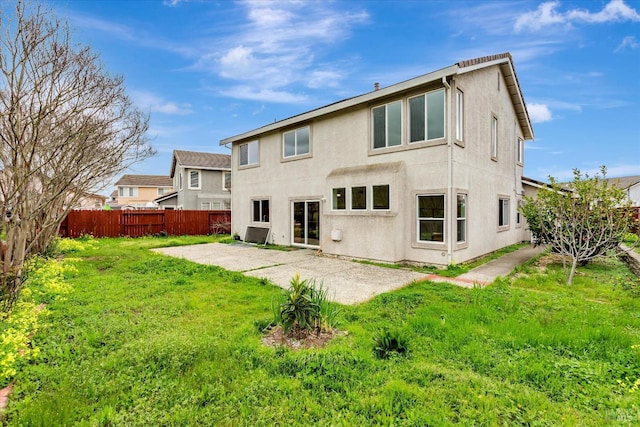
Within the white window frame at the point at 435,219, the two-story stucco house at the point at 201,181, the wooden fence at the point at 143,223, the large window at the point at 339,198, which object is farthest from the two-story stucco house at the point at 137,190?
the white window frame at the point at 435,219

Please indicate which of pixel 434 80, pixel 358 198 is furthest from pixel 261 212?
pixel 434 80

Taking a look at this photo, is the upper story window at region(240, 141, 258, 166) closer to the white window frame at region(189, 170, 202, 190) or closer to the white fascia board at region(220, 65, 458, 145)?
the white fascia board at region(220, 65, 458, 145)

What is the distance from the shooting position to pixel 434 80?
929 cm

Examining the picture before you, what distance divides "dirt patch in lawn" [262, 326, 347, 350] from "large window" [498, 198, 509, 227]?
11509mm

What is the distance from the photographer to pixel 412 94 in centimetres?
1013

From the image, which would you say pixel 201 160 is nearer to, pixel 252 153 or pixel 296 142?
pixel 252 153

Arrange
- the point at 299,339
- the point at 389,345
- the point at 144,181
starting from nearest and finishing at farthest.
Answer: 1. the point at 389,345
2. the point at 299,339
3. the point at 144,181

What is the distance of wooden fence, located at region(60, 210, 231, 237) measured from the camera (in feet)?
59.2

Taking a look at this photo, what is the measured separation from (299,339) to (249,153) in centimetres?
1398

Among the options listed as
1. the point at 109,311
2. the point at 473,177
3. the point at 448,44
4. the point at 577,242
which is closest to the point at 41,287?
the point at 109,311

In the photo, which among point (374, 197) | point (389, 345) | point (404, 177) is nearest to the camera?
point (389, 345)

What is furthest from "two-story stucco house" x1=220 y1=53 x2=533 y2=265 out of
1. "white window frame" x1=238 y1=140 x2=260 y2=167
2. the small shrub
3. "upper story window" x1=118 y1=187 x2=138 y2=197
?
"upper story window" x1=118 y1=187 x2=138 y2=197

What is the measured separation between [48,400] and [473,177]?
452 inches

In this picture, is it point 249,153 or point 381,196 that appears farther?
point 249,153
